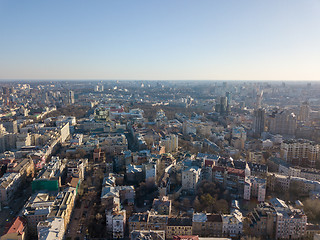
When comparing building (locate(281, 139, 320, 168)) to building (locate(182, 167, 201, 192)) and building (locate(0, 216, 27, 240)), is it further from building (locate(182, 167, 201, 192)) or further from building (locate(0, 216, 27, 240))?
building (locate(0, 216, 27, 240))

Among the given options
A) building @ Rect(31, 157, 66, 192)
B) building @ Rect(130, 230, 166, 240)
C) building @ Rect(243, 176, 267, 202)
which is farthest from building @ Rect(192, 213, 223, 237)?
building @ Rect(31, 157, 66, 192)

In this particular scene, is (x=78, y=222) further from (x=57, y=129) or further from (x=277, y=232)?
(x=57, y=129)

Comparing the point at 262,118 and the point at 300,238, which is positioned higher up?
the point at 262,118

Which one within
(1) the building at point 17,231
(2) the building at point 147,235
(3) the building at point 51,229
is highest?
(2) the building at point 147,235

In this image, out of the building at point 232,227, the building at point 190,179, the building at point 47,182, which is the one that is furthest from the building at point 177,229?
the building at point 47,182

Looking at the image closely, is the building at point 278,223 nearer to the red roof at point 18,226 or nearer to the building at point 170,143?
the red roof at point 18,226

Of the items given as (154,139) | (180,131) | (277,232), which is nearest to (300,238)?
(277,232)

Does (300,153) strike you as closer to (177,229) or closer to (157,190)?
(157,190)

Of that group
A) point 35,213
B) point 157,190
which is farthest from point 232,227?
point 35,213
